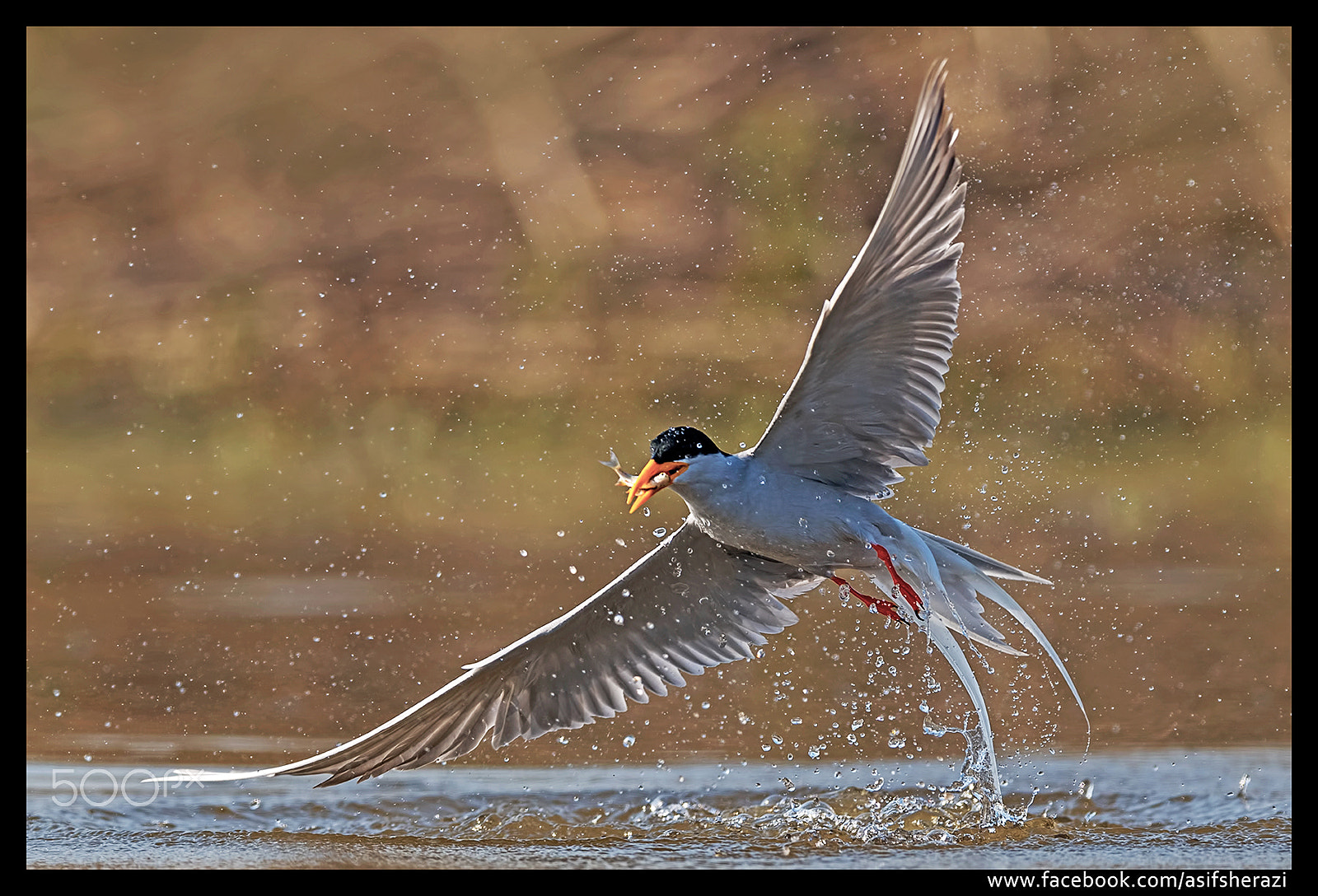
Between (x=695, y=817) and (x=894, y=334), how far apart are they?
5.49ft

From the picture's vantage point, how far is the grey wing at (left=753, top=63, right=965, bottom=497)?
463cm

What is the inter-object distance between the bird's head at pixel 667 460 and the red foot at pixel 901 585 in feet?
1.95

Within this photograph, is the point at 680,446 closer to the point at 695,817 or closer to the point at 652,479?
the point at 652,479

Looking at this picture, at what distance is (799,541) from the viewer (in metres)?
4.98

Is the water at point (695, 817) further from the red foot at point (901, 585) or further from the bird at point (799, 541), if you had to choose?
the red foot at point (901, 585)

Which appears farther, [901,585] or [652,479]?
[901,585]

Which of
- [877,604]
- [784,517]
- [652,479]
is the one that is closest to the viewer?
[652,479]

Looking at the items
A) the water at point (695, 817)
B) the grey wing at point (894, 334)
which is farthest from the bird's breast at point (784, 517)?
the water at point (695, 817)

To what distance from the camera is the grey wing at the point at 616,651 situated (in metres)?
5.04

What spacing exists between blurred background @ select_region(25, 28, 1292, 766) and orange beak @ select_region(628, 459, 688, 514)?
3.21m

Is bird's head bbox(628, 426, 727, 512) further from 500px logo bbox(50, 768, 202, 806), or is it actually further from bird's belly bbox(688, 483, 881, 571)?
500px logo bbox(50, 768, 202, 806)

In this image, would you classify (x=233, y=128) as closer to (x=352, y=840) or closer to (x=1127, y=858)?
(x=352, y=840)

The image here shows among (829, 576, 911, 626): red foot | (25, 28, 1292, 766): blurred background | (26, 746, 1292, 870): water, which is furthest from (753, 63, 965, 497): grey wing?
(25, 28, 1292, 766): blurred background

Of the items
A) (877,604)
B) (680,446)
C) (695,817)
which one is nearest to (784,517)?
(680,446)
